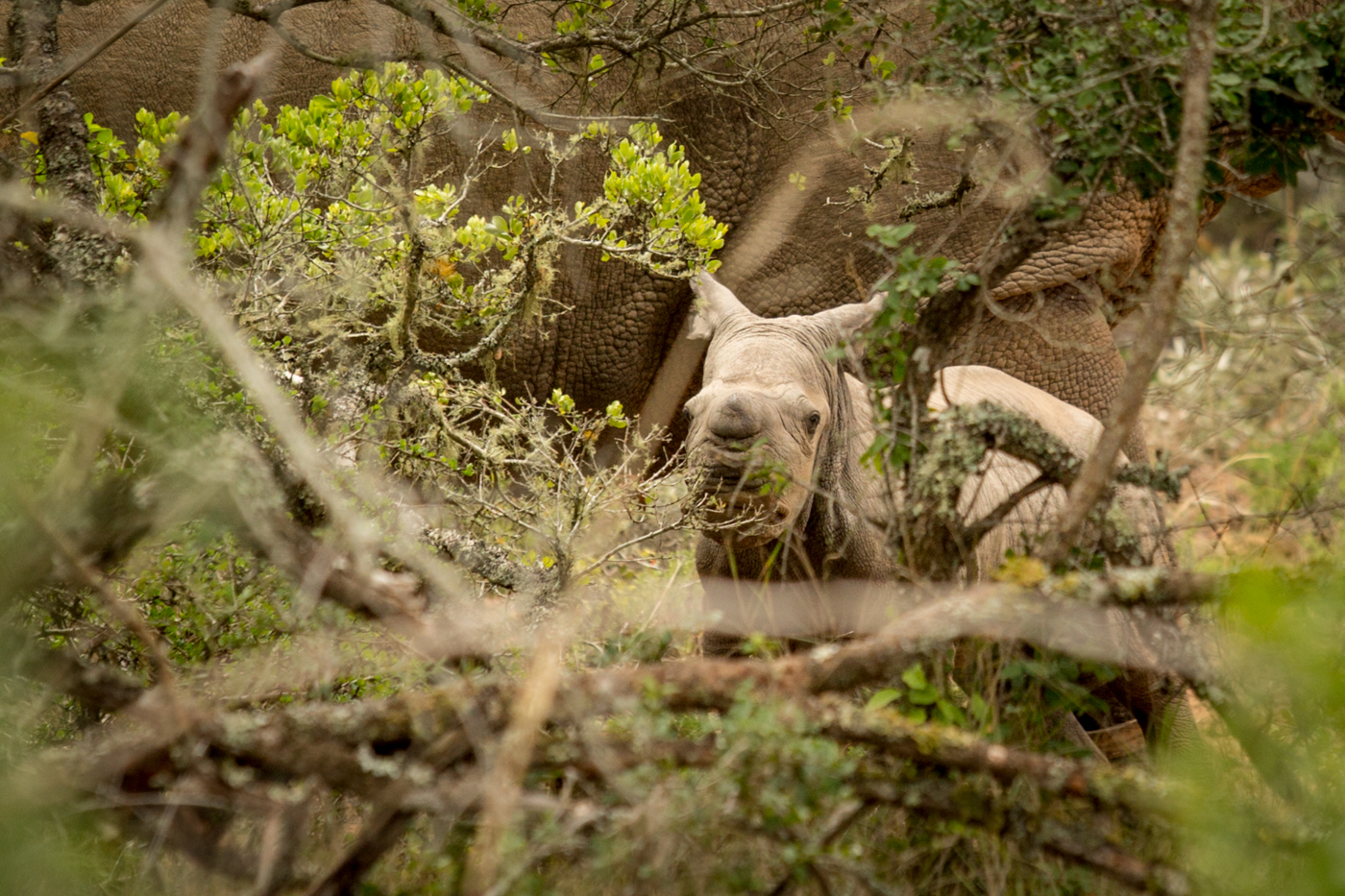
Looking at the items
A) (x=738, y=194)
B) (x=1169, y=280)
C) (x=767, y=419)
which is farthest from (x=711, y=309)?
(x=738, y=194)

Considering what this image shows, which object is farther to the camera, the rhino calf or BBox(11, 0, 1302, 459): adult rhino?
BBox(11, 0, 1302, 459): adult rhino

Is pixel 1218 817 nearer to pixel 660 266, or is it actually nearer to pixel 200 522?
pixel 200 522

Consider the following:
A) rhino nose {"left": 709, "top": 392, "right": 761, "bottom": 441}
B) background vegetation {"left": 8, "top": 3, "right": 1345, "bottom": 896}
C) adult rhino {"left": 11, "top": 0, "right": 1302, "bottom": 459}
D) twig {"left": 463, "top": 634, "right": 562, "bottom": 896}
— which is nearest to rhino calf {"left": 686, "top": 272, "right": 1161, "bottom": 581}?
rhino nose {"left": 709, "top": 392, "right": 761, "bottom": 441}

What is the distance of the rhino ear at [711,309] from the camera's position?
3496 mm

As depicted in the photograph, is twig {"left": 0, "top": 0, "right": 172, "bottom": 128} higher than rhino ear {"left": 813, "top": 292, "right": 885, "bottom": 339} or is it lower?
higher

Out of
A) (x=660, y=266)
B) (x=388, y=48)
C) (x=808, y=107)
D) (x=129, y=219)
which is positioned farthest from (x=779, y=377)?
(x=388, y=48)

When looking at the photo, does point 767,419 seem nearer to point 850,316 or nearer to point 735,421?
point 735,421

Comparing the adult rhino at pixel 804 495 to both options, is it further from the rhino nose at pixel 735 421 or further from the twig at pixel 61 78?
the twig at pixel 61 78

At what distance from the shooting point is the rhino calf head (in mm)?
2820

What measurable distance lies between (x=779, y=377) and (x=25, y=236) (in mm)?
1977

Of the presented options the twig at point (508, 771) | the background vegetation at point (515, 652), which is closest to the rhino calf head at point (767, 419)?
the background vegetation at point (515, 652)

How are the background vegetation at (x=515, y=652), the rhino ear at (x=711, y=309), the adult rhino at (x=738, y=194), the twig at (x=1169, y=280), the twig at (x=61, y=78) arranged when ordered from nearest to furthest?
the background vegetation at (x=515, y=652)
the twig at (x=1169, y=280)
the twig at (x=61, y=78)
the rhino ear at (x=711, y=309)
the adult rhino at (x=738, y=194)

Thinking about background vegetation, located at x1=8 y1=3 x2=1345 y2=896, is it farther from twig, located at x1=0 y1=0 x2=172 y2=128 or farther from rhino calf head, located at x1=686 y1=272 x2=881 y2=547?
rhino calf head, located at x1=686 y1=272 x2=881 y2=547

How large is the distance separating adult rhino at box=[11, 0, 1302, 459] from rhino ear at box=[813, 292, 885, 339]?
5.49ft
